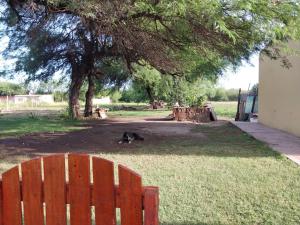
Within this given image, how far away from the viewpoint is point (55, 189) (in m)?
3.08

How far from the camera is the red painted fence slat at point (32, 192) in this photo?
3094mm

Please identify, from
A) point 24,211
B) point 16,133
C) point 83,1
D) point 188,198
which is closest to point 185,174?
point 188,198

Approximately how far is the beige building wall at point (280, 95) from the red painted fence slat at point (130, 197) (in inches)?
434

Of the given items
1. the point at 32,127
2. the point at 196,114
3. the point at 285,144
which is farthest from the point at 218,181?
the point at 196,114

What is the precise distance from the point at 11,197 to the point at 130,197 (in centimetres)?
90

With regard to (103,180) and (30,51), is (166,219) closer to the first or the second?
(103,180)

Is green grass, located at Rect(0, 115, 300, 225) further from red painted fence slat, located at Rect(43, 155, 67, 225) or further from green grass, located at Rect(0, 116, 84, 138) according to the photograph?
green grass, located at Rect(0, 116, 84, 138)

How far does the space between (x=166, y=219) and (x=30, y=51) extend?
18.4 metres

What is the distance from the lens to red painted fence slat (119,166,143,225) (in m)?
2.91

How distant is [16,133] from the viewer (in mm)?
16234

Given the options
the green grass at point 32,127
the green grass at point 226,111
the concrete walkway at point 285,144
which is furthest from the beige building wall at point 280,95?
the green grass at point 226,111

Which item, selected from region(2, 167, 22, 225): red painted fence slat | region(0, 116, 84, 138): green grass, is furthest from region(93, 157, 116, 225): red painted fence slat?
region(0, 116, 84, 138): green grass

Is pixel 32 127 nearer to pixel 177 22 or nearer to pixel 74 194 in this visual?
pixel 177 22

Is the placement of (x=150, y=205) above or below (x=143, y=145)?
above
